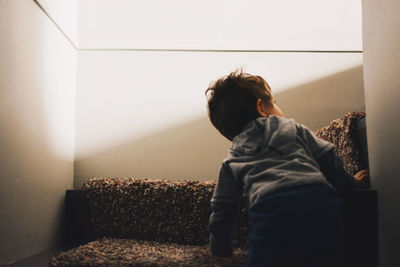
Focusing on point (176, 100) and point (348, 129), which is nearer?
point (348, 129)

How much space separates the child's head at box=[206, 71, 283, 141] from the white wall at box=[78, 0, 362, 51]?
2.55 ft

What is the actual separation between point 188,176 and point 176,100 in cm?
38

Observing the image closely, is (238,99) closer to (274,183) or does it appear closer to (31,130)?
(274,183)

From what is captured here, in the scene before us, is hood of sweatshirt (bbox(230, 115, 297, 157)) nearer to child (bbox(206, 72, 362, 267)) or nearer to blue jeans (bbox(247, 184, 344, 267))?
child (bbox(206, 72, 362, 267))

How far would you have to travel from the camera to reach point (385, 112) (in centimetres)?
84

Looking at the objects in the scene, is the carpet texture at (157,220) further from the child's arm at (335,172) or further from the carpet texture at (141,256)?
the child's arm at (335,172)

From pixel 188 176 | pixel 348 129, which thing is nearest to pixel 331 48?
pixel 348 129

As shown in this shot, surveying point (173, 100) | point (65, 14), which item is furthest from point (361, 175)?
point (65, 14)

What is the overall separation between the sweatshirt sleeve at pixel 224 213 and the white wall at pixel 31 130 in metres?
0.61

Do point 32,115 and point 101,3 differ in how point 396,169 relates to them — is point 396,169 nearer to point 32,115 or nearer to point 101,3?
point 32,115

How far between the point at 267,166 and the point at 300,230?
0.17 meters

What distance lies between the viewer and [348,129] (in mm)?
1047

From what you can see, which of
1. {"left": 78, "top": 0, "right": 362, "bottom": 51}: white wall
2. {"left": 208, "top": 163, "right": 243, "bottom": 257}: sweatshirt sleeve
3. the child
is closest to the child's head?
the child

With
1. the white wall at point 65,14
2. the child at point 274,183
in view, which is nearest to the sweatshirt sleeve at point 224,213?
the child at point 274,183
